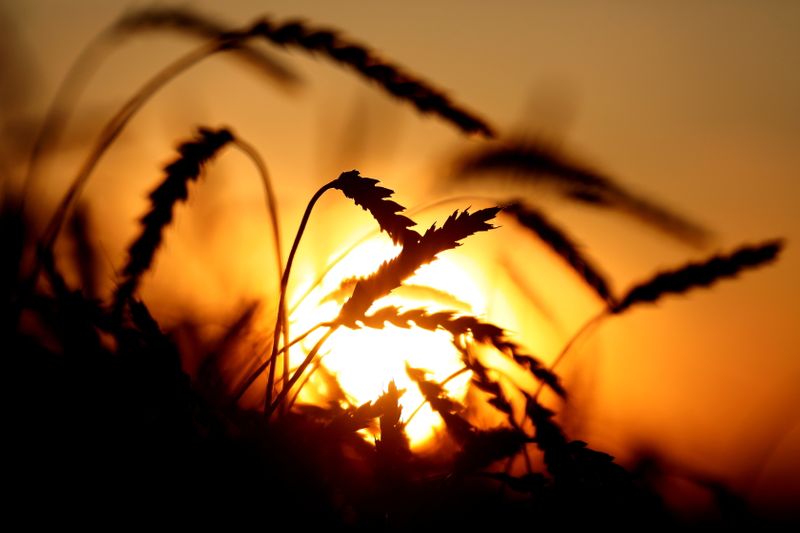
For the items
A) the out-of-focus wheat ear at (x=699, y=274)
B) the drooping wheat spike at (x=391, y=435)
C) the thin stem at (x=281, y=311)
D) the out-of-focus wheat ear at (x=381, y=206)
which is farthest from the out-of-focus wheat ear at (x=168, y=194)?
the out-of-focus wheat ear at (x=699, y=274)

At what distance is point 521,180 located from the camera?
1.39m

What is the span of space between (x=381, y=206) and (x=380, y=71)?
0.46 m

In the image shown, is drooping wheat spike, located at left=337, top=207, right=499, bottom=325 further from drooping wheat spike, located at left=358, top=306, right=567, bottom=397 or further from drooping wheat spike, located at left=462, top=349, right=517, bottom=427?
drooping wheat spike, located at left=462, top=349, right=517, bottom=427

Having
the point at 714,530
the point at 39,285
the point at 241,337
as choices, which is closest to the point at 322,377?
the point at 241,337

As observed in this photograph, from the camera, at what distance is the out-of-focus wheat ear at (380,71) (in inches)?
40.8

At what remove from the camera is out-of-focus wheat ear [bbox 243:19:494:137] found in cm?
104

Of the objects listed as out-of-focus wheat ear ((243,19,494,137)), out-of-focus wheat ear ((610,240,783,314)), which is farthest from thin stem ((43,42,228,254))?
out-of-focus wheat ear ((610,240,783,314))

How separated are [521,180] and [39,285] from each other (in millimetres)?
836

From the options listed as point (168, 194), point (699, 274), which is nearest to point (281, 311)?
point (168, 194)

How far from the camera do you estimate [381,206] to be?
2.20 feet

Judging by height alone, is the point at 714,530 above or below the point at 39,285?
above

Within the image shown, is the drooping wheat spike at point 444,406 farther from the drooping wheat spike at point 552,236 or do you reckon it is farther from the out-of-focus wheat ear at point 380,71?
the drooping wheat spike at point 552,236

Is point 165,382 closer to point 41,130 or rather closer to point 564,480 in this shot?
point 564,480

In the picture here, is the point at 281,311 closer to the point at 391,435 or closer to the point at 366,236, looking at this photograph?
the point at 391,435
